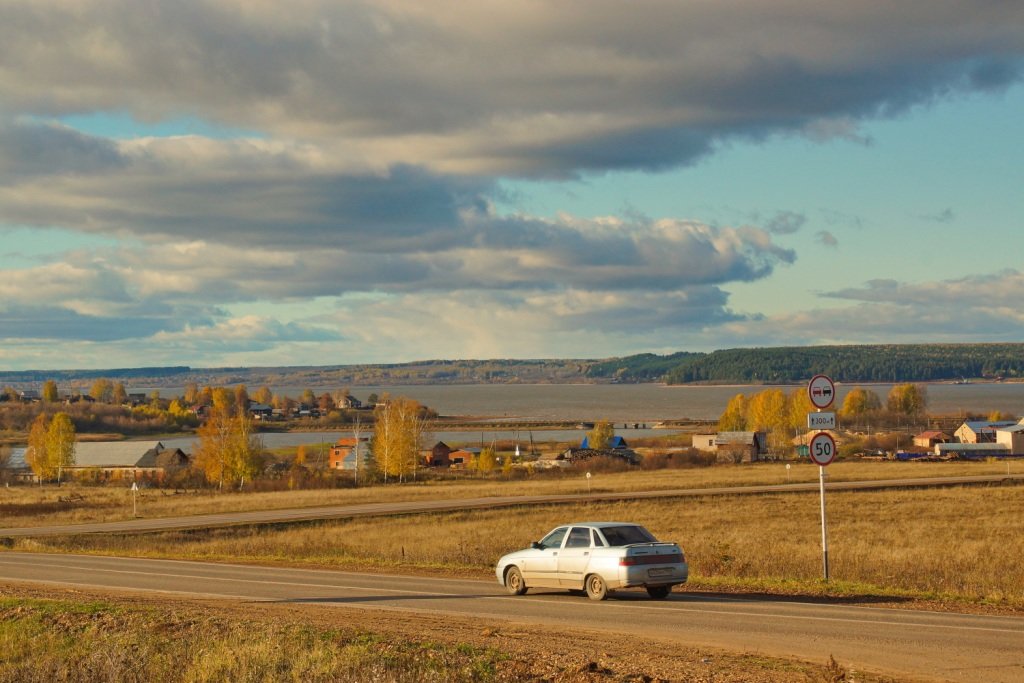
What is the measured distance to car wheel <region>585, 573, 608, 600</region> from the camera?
21578 millimetres

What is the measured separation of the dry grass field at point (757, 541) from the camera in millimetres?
25031

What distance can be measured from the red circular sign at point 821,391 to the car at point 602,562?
4753 mm

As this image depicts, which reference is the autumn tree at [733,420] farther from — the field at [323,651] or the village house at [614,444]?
the field at [323,651]

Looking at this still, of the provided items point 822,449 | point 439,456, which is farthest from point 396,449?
point 822,449

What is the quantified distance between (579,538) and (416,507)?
40.8 meters

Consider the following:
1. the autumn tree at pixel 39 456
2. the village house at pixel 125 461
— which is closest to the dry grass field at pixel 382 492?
the village house at pixel 125 461

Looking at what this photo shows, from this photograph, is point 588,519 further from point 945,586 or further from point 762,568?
point 945,586

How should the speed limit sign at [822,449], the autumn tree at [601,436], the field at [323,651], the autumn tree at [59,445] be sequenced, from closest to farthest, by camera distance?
1. the field at [323,651]
2. the speed limit sign at [822,449]
3. the autumn tree at [59,445]
4. the autumn tree at [601,436]

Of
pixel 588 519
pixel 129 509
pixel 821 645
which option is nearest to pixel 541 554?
pixel 821 645

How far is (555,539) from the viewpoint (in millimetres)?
22922

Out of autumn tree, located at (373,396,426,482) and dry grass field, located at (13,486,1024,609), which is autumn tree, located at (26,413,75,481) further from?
dry grass field, located at (13,486,1024,609)

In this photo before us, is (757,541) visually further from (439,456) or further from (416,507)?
(439,456)

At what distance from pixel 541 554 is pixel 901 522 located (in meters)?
30.2

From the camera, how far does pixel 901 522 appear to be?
48.2 m
